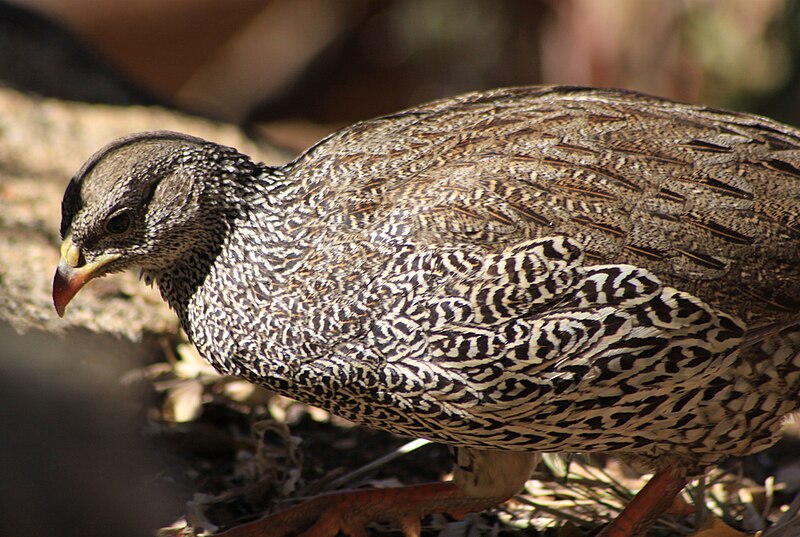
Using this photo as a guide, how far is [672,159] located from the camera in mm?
3781

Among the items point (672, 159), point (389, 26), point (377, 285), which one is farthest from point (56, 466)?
point (389, 26)

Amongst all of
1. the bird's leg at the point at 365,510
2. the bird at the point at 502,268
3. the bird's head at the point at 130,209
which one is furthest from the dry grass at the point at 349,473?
the bird's head at the point at 130,209

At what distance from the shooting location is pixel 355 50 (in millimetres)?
13672

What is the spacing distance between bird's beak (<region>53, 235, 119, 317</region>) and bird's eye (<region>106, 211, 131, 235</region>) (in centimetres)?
11

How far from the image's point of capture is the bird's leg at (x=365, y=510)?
13.9 feet

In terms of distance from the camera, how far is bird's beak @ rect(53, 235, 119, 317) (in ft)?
13.1

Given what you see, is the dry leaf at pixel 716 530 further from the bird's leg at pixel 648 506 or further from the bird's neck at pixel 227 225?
the bird's neck at pixel 227 225

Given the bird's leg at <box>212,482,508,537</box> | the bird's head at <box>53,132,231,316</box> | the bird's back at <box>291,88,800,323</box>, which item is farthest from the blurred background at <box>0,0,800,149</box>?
the bird's head at <box>53,132,231,316</box>

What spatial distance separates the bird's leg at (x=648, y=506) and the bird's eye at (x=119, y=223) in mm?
2267

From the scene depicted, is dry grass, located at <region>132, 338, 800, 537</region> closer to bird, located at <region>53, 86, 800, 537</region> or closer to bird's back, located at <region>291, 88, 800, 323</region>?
bird, located at <region>53, 86, 800, 537</region>

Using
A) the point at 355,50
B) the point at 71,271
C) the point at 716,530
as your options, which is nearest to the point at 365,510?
the point at 716,530

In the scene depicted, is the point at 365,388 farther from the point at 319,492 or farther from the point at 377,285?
the point at 319,492

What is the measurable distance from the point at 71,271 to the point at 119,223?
0.94ft

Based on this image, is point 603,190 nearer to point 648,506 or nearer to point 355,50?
point 648,506
